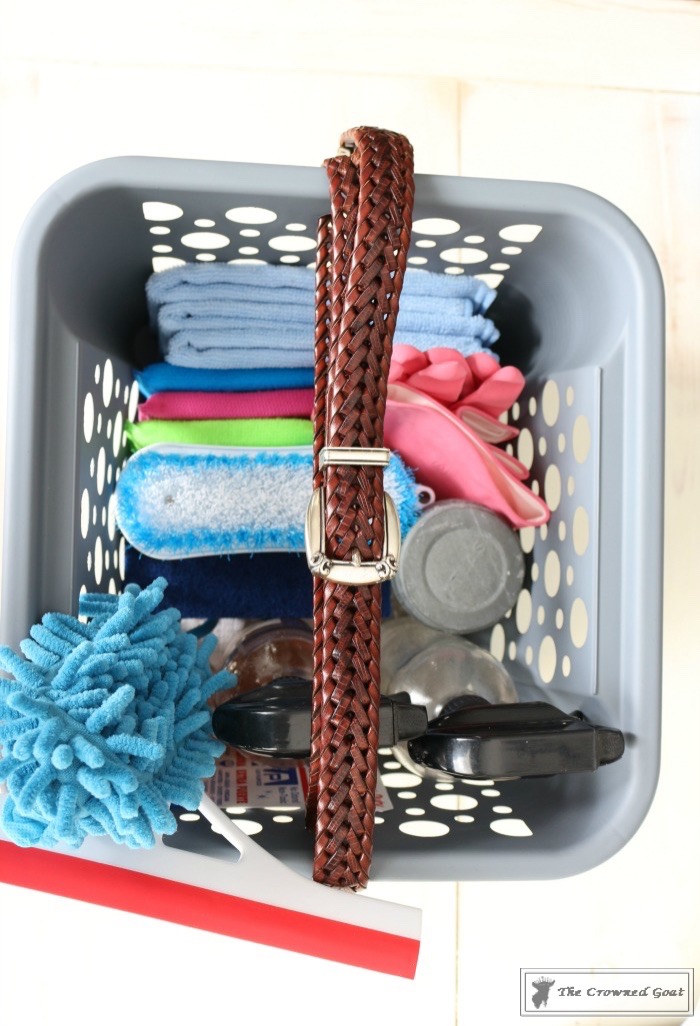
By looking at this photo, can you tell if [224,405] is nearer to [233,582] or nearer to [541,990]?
[233,582]

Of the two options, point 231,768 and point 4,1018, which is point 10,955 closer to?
point 4,1018

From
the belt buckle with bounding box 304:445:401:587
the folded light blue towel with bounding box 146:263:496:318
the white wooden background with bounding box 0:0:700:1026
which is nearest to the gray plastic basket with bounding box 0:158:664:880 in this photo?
the folded light blue towel with bounding box 146:263:496:318

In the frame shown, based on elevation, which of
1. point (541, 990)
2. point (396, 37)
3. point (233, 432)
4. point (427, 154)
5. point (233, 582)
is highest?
point (396, 37)

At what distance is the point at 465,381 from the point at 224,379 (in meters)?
0.18

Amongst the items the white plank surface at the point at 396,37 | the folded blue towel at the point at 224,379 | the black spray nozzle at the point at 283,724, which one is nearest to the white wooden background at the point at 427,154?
the white plank surface at the point at 396,37

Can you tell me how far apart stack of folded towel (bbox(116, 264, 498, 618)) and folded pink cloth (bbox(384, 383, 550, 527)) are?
0.02 metres

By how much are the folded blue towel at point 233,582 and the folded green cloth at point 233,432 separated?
0.28ft

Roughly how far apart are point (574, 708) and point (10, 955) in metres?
0.67

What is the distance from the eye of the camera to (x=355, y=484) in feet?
1.37

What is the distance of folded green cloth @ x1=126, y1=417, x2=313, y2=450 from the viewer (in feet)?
1.93

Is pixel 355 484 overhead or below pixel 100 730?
overhead

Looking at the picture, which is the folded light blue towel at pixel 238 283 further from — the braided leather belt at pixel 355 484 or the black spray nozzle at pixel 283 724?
the black spray nozzle at pixel 283 724

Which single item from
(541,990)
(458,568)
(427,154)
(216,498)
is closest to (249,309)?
(216,498)

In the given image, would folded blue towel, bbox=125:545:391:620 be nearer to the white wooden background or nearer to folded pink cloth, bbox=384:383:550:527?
folded pink cloth, bbox=384:383:550:527
